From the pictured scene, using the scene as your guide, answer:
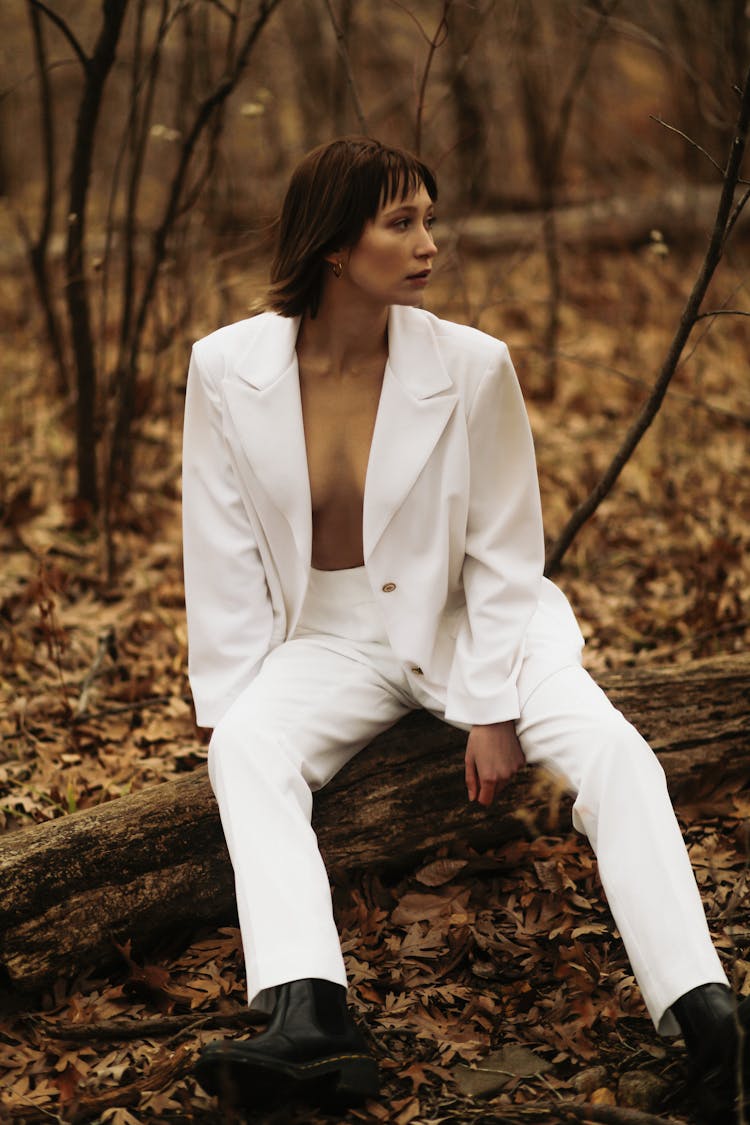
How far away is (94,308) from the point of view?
9.46 m

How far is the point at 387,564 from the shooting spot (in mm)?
3039

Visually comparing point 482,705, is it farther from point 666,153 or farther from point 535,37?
point 666,153

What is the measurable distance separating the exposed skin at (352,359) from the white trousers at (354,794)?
169 mm

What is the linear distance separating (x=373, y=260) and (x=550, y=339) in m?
4.83

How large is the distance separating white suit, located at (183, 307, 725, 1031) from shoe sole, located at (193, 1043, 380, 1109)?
616mm

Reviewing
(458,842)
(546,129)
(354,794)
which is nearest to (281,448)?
(354,794)

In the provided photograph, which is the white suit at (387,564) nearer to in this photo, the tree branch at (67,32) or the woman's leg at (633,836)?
the woman's leg at (633,836)

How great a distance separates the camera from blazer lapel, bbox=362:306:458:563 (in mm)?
2984

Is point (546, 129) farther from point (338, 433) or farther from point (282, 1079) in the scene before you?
point (282, 1079)

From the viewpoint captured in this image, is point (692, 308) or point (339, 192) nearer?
point (339, 192)

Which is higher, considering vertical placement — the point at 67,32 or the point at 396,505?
the point at 67,32

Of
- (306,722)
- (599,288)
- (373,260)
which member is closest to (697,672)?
(306,722)

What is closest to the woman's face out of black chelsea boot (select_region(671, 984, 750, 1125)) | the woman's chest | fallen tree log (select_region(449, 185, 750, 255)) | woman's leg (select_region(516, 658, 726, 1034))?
the woman's chest

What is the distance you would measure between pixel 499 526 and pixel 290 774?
885mm
